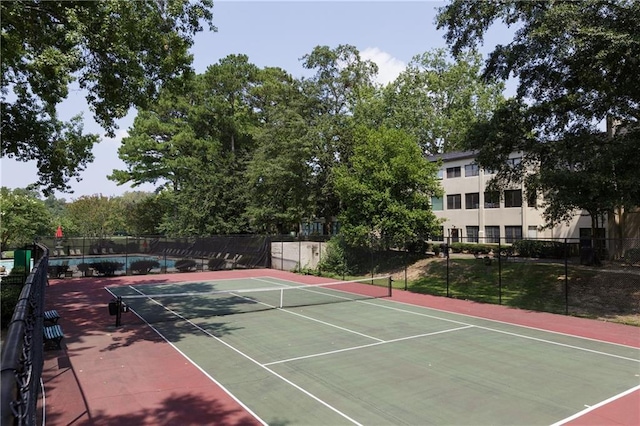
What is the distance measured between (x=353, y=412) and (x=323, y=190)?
101ft

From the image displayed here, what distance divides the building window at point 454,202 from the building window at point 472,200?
0.75 meters

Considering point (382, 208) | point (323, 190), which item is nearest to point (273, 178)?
point (323, 190)

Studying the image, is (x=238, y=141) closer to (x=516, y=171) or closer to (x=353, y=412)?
(x=516, y=171)

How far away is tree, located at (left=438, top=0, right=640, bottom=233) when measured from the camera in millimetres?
16266

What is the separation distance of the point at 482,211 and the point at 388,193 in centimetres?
1751

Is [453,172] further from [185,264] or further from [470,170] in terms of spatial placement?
[185,264]

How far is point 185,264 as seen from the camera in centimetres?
3462

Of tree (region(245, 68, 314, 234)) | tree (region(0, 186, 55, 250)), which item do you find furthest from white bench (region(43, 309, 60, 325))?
tree (region(0, 186, 55, 250))

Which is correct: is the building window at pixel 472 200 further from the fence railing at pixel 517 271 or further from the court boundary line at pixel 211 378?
the court boundary line at pixel 211 378

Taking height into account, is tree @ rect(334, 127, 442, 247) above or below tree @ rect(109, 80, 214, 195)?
below

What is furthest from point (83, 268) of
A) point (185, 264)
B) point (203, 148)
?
point (203, 148)

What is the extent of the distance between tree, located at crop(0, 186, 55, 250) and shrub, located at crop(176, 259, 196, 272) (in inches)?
1084

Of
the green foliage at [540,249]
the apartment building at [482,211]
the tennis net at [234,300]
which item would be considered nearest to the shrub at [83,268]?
the tennis net at [234,300]

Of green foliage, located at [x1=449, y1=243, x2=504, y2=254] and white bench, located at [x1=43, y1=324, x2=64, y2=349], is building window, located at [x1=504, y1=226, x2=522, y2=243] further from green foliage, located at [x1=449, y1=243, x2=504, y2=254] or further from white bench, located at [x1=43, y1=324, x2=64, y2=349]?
white bench, located at [x1=43, y1=324, x2=64, y2=349]
